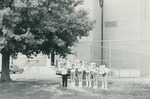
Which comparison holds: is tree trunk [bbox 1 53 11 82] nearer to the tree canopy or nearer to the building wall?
the tree canopy

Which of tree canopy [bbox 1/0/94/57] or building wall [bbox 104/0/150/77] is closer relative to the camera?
tree canopy [bbox 1/0/94/57]

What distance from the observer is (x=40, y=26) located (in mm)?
21438

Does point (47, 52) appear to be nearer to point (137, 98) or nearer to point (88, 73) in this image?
point (88, 73)

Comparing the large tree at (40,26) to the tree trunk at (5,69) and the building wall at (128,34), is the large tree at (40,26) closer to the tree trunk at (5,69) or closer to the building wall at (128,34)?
the tree trunk at (5,69)

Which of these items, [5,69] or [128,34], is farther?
[128,34]

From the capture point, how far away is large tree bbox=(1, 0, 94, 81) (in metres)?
20.3

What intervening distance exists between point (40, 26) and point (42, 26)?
12cm

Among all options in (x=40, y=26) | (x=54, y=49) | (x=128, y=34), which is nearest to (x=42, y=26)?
(x=40, y=26)

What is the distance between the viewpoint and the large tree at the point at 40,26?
2033 centimetres

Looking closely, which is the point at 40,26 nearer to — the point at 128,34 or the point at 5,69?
the point at 5,69

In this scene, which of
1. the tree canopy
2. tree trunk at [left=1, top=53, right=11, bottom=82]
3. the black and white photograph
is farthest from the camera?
tree trunk at [left=1, top=53, right=11, bottom=82]

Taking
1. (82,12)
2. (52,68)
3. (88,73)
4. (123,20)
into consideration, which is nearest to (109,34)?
(123,20)

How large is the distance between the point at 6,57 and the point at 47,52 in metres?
2.78

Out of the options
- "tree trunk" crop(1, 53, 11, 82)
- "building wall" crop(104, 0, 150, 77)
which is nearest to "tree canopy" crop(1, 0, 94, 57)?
"tree trunk" crop(1, 53, 11, 82)
